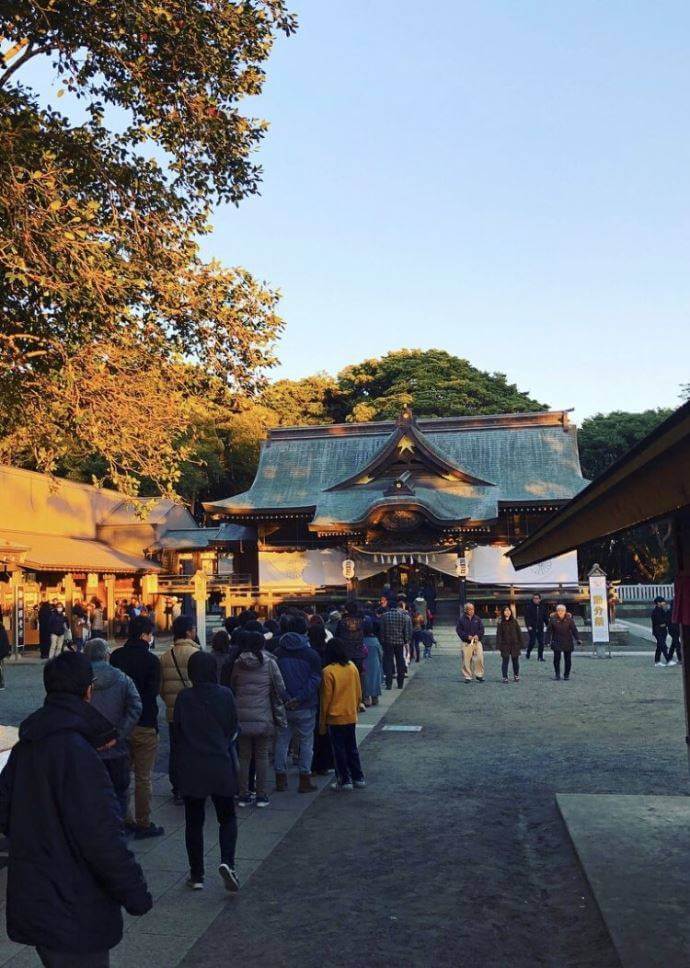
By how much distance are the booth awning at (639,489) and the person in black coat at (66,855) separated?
2498 millimetres

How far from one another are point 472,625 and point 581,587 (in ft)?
54.9

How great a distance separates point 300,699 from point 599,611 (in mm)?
15750

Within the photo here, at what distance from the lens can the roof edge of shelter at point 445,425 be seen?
40.1m

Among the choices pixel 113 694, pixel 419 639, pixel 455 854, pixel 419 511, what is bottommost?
pixel 455 854

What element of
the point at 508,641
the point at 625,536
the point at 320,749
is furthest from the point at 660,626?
the point at 625,536

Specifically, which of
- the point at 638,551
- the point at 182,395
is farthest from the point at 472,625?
the point at 638,551

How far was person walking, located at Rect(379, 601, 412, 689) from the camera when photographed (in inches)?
639

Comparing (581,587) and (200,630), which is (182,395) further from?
(581,587)

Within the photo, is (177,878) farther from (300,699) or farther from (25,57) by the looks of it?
(25,57)

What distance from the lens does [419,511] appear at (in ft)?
110

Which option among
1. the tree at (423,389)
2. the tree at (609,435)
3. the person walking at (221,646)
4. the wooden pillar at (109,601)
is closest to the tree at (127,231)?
the person walking at (221,646)

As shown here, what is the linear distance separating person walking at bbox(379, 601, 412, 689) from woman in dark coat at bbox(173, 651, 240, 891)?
10.5 metres

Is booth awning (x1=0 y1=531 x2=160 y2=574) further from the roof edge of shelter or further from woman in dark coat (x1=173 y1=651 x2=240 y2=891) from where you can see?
woman in dark coat (x1=173 y1=651 x2=240 y2=891)

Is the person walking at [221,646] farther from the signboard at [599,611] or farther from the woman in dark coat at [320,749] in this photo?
the signboard at [599,611]
